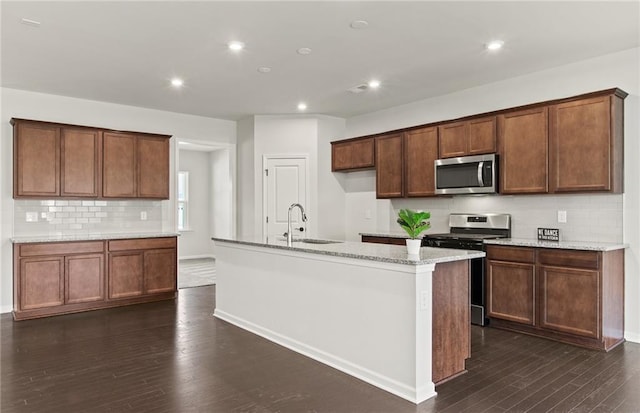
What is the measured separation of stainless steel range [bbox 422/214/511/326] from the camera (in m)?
4.56

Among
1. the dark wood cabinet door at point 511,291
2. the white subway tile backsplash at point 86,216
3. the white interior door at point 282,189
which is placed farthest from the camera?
the white interior door at point 282,189

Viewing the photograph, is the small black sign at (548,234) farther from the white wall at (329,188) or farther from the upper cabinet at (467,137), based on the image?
the white wall at (329,188)

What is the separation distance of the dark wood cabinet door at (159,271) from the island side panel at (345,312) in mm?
1779

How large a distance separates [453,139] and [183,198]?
6.91 meters

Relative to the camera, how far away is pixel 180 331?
4.38m

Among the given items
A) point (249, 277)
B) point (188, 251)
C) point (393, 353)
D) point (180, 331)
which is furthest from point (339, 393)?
point (188, 251)

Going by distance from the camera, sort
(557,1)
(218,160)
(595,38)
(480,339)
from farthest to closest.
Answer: (218,160)
(480,339)
(595,38)
(557,1)

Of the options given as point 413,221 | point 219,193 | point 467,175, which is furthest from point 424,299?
point 219,193

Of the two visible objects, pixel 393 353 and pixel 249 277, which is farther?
pixel 249 277

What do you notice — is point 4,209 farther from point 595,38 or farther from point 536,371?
point 595,38

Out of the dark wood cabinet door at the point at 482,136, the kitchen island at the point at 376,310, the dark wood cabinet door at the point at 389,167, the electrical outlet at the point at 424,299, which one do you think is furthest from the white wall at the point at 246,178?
the electrical outlet at the point at 424,299

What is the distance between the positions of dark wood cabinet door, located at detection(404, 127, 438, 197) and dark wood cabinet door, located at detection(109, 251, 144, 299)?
3.68 m

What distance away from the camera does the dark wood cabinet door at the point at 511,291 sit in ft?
13.8

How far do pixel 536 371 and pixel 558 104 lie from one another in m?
2.55
